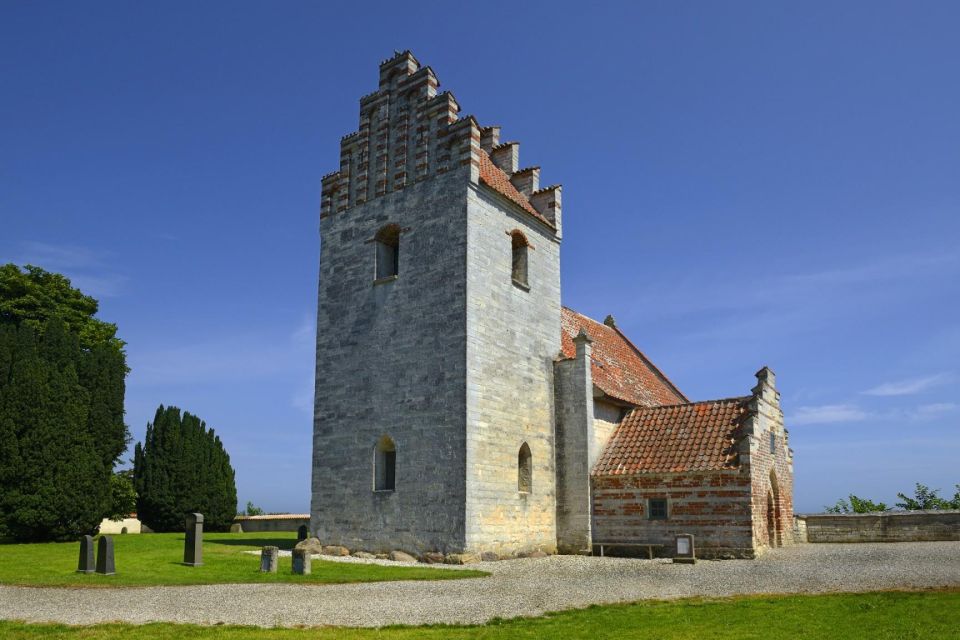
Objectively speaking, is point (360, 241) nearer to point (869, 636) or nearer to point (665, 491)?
point (665, 491)

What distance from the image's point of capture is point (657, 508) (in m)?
21.1

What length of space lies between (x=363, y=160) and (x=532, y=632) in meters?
16.9

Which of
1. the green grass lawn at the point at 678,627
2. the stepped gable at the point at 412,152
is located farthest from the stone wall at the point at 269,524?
the green grass lawn at the point at 678,627

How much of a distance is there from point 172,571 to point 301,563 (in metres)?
2.68

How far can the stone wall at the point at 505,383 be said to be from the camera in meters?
19.7

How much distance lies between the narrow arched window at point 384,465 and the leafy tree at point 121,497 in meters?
14.7

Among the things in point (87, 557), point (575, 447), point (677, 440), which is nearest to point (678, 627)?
point (87, 557)

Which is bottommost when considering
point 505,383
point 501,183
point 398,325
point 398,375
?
point 505,383

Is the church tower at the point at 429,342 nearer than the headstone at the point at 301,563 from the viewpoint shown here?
No

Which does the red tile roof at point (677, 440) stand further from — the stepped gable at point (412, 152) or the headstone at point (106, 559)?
the headstone at point (106, 559)

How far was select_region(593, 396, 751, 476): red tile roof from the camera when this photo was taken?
68.9 ft

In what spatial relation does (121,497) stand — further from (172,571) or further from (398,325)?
(172,571)

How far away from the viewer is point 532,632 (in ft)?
31.4

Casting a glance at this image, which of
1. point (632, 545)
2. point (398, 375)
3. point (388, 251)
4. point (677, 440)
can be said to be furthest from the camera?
point (388, 251)
